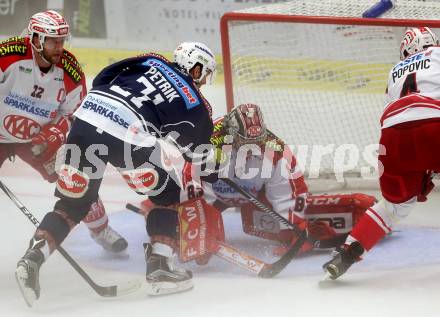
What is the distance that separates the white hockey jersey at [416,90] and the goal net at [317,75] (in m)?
1.18

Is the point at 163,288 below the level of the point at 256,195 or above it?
below

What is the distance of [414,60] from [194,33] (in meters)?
3.60

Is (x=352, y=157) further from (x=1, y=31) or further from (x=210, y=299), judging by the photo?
(x=1, y=31)

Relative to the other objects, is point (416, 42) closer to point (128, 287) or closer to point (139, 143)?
point (139, 143)

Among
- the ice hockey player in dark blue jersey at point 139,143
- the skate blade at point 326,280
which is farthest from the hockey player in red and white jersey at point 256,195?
the skate blade at point 326,280

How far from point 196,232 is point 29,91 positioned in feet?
3.06

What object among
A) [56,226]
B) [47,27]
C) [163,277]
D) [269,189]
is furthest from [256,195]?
[47,27]

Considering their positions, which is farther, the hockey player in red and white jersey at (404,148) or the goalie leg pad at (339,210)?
the goalie leg pad at (339,210)

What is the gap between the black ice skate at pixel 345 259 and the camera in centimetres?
379

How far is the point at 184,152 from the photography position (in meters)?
3.93

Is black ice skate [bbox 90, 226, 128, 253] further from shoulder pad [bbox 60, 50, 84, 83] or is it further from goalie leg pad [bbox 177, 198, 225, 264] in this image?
shoulder pad [bbox 60, 50, 84, 83]

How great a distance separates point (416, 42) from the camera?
4211 mm

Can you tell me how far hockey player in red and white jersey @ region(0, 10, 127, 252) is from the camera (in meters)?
4.16

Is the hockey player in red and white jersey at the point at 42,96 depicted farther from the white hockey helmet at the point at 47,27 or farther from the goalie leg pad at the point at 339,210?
the goalie leg pad at the point at 339,210
